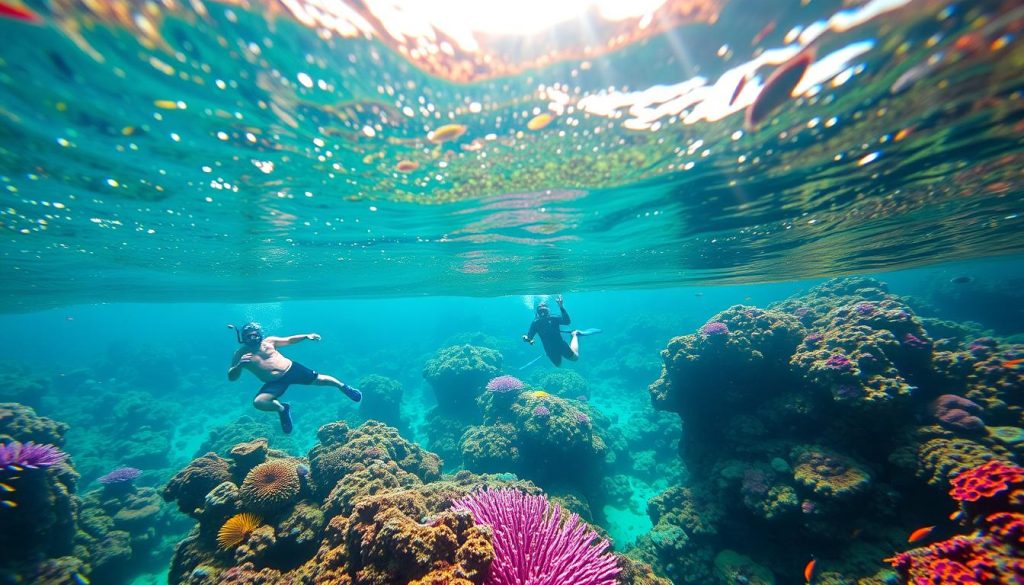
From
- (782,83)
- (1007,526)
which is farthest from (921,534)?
(782,83)

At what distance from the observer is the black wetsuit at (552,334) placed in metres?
14.3

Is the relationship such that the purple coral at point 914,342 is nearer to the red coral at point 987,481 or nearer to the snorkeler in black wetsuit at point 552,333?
the red coral at point 987,481

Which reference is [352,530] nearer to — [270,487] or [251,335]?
[270,487]

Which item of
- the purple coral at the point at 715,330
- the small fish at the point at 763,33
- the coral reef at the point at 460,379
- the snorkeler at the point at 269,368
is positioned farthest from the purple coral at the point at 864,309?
the coral reef at the point at 460,379

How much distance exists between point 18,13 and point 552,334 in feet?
46.4

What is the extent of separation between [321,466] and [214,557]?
1879mm

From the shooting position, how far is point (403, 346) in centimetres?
4050

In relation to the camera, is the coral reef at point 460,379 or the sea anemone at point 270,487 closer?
the sea anemone at point 270,487

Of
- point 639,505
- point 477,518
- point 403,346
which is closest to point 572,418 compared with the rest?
point 639,505

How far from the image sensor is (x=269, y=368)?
9.55 metres

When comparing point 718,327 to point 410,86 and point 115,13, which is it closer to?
point 410,86

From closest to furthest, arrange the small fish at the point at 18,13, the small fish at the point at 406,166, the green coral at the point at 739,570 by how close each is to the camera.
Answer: the small fish at the point at 18,13 < the green coral at the point at 739,570 < the small fish at the point at 406,166

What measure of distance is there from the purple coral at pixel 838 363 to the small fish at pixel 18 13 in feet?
46.5

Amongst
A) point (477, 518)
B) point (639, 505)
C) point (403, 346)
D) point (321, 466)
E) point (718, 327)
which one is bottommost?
point (639, 505)
